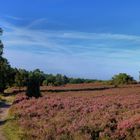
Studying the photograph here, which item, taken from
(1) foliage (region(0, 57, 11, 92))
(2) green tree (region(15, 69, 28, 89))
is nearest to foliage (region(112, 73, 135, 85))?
(2) green tree (region(15, 69, 28, 89))

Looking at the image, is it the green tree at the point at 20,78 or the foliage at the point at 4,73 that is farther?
the green tree at the point at 20,78

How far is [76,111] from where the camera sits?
3669 cm

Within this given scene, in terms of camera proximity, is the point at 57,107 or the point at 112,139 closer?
the point at 112,139

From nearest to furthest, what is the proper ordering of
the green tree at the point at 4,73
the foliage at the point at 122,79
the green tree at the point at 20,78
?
the green tree at the point at 4,73 < the green tree at the point at 20,78 < the foliage at the point at 122,79

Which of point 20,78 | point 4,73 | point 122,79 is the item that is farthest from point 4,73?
point 122,79

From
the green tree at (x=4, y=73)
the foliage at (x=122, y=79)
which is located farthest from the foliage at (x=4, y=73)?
the foliage at (x=122, y=79)

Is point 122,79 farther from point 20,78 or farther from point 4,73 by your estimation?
point 4,73

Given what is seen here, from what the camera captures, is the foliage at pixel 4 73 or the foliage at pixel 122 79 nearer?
the foliage at pixel 4 73

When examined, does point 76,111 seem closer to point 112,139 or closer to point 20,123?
point 20,123

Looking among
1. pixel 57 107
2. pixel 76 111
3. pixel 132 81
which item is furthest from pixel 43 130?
pixel 132 81

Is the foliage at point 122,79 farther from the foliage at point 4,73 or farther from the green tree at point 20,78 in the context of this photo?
the foliage at point 4,73

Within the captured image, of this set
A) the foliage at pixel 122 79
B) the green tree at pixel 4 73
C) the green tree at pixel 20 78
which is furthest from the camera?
the foliage at pixel 122 79

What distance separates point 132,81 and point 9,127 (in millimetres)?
86970

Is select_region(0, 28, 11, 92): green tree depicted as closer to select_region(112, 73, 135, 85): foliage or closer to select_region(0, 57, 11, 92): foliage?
select_region(0, 57, 11, 92): foliage
